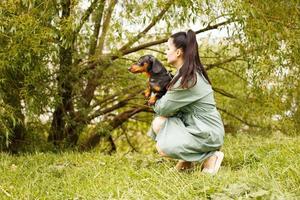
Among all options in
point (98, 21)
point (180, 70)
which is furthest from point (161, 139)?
point (98, 21)

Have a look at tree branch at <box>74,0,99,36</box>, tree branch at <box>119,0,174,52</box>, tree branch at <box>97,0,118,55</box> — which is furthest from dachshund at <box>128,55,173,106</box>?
tree branch at <box>97,0,118,55</box>

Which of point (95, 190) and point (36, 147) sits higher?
point (95, 190)

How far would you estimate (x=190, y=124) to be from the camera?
4000mm

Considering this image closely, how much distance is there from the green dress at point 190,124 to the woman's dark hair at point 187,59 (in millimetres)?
56

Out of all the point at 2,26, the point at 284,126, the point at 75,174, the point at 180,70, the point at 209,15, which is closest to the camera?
the point at 180,70

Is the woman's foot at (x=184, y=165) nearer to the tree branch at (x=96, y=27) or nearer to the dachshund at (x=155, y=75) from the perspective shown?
the dachshund at (x=155, y=75)

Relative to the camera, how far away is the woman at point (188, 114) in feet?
12.7

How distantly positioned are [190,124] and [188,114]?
0.08 metres

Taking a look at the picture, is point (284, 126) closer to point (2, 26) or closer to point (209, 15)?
point (209, 15)

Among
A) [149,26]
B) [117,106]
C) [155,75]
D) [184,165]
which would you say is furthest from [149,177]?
[117,106]

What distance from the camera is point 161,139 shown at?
3.98 meters

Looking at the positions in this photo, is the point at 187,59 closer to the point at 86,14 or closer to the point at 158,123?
the point at 158,123

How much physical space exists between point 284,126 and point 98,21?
2.92m

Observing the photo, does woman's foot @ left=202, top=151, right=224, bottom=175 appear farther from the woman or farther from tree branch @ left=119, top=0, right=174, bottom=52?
tree branch @ left=119, top=0, right=174, bottom=52
